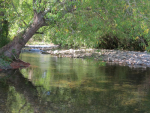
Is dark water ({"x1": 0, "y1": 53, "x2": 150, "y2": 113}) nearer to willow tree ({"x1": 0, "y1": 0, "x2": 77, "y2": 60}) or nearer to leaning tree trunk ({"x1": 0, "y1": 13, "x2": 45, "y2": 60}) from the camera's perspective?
willow tree ({"x1": 0, "y1": 0, "x2": 77, "y2": 60})

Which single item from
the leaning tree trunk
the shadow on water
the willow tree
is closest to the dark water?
the shadow on water

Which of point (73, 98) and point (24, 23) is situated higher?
point (24, 23)

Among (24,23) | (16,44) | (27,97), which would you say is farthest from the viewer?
(16,44)

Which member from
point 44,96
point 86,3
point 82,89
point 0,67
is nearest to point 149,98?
point 82,89

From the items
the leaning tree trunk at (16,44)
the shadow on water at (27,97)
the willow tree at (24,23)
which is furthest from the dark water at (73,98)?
the leaning tree trunk at (16,44)

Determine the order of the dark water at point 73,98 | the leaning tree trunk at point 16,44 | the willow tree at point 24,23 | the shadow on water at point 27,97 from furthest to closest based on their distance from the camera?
the leaning tree trunk at point 16,44, the willow tree at point 24,23, the dark water at point 73,98, the shadow on water at point 27,97

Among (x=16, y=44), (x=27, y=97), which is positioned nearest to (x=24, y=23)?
(x=16, y=44)

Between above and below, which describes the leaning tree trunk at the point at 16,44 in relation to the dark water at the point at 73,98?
above

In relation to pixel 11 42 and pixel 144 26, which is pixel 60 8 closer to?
pixel 144 26

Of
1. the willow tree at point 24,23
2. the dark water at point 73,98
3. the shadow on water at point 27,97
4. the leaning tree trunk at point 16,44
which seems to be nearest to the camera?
the shadow on water at point 27,97

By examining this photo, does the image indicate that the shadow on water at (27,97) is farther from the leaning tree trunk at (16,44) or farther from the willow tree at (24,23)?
the leaning tree trunk at (16,44)

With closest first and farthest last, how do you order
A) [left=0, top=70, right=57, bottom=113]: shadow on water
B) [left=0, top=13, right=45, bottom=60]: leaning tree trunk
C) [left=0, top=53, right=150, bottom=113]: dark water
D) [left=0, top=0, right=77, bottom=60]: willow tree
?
[left=0, top=70, right=57, bottom=113]: shadow on water, [left=0, top=53, right=150, bottom=113]: dark water, [left=0, top=0, right=77, bottom=60]: willow tree, [left=0, top=13, right=45, bottom=60]: leaning tree trunk

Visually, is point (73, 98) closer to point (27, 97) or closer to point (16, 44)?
point (27, 97)

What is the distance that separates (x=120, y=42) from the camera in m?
41.5
